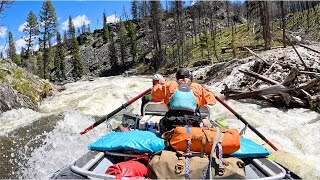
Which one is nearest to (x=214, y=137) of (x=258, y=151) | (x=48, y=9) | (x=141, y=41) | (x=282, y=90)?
(x=258, y=151)

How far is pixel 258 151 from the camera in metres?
4.50

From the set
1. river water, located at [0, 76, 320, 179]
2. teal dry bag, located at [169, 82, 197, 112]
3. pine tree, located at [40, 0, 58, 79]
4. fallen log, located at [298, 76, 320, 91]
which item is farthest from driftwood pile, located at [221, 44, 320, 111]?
pine tree, located at [40, 0, 58, 79]

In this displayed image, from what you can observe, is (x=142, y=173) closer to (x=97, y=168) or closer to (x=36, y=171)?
(x=97, y=168)

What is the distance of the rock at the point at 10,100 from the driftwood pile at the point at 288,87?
30.7 ft

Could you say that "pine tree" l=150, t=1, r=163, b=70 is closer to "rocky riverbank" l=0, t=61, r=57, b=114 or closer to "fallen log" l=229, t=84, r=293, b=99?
"rocky riverbank" l=0, t=61, r=57, b=114

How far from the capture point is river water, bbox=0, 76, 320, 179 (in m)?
7.26

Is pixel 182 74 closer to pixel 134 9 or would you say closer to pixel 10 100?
pixel 10 100

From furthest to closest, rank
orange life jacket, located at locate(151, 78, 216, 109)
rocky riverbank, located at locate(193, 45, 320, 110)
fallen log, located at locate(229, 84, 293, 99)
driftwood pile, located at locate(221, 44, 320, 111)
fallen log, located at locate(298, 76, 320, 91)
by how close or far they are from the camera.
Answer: fallen log, located at locate(229, 84, 293, 99)
rocky riverbank, located at locate(193, 45, 320, 110)
driftwood pile, located at locate(221, 44, 320, 111)
fallen log, located at locate(298, 76, 320, 91)
orange life jacket, located at locate(151, 78, 216, 109)

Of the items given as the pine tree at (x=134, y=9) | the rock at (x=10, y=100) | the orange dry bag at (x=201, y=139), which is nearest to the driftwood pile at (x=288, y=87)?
the orange dry bag at (x=201, y=139)

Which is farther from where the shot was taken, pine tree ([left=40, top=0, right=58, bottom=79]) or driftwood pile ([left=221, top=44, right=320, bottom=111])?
pine tree ([left=40, top=0, right=58, bottom=79])

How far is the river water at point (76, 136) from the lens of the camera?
286 inches

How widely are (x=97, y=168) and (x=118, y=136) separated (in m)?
0.68

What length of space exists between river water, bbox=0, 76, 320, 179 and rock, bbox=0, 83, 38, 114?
0.36 m

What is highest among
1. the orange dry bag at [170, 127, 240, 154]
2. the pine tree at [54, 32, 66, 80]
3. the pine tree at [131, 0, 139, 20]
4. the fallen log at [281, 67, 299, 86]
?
the pine tree at [131, 0, 139, 20]
